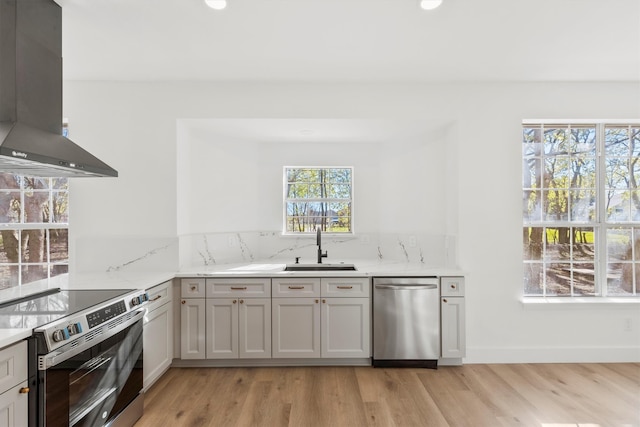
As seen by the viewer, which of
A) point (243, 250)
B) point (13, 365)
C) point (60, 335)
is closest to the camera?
point (13, 365)

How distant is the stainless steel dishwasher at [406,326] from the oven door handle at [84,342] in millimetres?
1929

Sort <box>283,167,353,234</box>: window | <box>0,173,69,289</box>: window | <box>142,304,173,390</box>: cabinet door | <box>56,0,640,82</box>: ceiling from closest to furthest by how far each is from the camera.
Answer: <box>56,0,640,82</box>: ceiling < <box>142,304,173,390</box>: cabinet door < <box>0,173,69,289</box>: window < <box>283,167,353,234</box>: window

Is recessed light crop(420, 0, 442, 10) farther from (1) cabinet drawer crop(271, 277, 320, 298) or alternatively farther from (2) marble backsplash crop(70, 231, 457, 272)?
(1) cabinet drawer crop(271, 277, 320, 298)

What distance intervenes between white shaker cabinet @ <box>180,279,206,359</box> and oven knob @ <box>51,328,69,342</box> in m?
1.40

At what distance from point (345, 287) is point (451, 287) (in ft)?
3.11

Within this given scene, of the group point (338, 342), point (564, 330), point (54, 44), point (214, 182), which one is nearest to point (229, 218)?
point (214, 182)

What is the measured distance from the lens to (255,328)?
10.2 ft

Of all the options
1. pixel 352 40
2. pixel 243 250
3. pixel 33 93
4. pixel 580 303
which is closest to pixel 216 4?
pixel 352 40

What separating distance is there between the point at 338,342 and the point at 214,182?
6.82 feet

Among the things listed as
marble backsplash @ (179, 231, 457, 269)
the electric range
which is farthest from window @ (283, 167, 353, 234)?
the electric range

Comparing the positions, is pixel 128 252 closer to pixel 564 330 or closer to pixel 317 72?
pixel 317 72

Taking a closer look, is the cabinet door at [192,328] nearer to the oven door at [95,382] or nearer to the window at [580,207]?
the oven door at [95,382]

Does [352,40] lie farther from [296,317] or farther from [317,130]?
[296,317]

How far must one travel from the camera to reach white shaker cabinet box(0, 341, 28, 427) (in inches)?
56.8
